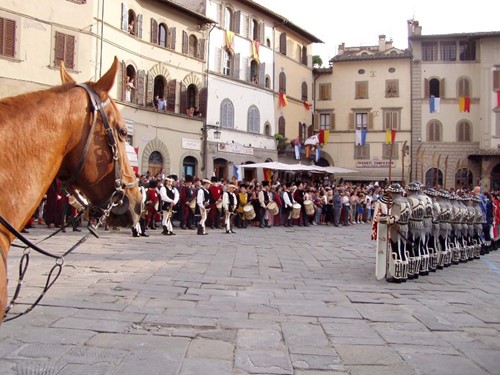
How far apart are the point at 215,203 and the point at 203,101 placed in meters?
13.2

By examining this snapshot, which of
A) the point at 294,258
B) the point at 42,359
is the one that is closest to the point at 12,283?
the point at 42,359

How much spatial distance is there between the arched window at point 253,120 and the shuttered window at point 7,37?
17.5m

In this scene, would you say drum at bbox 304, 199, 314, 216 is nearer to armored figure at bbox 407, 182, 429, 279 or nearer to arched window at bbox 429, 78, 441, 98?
armored figure at bbox 407, 182, 429, 279

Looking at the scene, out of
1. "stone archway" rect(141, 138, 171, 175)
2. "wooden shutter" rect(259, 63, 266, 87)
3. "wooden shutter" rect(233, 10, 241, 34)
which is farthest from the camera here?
"wooden shutter" rect(259, 63, 266, 87)

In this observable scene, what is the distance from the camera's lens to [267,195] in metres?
23.1

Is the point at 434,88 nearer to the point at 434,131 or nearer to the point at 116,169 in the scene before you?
the point at 434,131

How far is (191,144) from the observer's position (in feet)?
102

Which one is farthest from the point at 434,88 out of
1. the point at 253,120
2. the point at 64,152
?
the point at 64,152

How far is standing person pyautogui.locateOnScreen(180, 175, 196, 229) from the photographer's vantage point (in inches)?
762

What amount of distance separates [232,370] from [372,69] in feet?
142

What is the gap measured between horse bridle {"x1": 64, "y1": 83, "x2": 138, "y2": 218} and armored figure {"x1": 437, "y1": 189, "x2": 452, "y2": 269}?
10.0 meters

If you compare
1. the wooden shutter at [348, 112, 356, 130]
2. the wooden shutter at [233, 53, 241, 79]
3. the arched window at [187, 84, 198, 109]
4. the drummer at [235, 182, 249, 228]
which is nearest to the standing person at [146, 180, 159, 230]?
the drummer at [235, 182, 249, 228]

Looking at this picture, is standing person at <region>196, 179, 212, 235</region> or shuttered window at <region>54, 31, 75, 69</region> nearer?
standing person at <region>196, 179, 212, 235</region>

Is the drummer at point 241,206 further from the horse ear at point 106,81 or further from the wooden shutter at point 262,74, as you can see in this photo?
the horse ear at point 106,81
